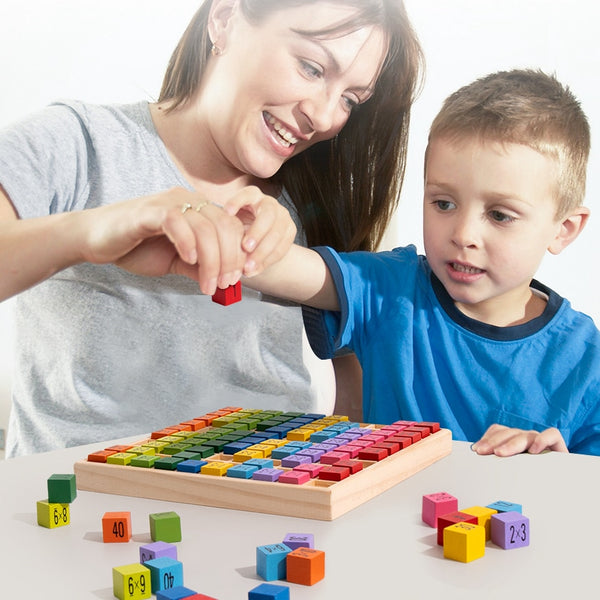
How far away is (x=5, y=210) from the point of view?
3.10ft

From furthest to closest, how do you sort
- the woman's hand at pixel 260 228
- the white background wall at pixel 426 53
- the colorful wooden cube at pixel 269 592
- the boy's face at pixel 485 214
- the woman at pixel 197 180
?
the white background wall at pixel 426 53 → the woman at pixel 197 180 → the boy's face at pixel 485 214 → the woman's hand at pixel 260 228 → the colorful wooden cube at pixel 269 592

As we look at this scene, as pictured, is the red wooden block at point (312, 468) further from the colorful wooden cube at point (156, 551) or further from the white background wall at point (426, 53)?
the white background wall at point (426, 53)

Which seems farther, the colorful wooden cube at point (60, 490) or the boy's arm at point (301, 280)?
the boy's arm at point (301, 280)

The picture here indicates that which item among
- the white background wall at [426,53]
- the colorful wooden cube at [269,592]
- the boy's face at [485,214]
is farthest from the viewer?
the white background wall at [426,53]

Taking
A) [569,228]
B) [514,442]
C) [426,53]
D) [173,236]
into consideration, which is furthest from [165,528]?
[426,53]

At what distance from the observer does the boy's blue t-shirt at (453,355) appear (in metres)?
1.05

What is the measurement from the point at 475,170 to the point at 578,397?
1.09ft

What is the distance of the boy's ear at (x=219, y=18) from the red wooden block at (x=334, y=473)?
0.83 metres

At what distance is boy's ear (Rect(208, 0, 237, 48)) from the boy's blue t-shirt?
0.41 m

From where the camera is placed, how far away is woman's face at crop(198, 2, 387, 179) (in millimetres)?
1142

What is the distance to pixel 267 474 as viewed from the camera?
585mm

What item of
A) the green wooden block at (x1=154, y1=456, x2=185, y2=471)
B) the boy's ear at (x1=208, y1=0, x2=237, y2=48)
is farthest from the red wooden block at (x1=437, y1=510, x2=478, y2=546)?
the boy's ear at (x1=208, y1=0, x2=237, y2=48)

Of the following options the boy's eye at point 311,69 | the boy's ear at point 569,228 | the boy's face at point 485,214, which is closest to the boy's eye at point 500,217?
the boy's face at point 485,214

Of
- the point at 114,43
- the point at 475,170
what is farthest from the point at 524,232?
the point at 114,43
